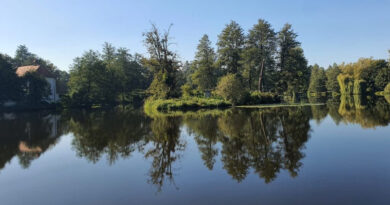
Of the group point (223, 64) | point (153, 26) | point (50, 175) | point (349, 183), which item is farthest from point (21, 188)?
point (223, 64)

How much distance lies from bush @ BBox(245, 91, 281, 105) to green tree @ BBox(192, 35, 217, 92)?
12.6 metres

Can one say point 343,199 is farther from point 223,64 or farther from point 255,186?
point 223,64

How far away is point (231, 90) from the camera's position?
32.5m

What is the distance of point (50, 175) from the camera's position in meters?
7.22

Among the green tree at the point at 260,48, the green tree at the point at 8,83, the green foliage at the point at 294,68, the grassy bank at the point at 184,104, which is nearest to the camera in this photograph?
the grassy bank at the point at 184,104

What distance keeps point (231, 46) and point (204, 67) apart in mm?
6022

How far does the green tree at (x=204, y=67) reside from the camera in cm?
4716

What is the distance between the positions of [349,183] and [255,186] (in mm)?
1998

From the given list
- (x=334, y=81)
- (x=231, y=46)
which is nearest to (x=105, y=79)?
(x=231, y=46)

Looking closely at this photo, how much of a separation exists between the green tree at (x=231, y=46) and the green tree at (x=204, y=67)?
295cm

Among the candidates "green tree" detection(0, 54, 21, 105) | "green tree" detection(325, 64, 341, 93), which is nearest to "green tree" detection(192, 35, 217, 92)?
"green tree" detection(0, 54, 21, 105)

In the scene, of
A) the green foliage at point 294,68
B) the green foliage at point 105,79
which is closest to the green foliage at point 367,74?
the green foliage at point 294,68

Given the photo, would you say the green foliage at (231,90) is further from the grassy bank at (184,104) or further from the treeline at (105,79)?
the treeline at (105,79)

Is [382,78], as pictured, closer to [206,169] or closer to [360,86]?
[360,86]
